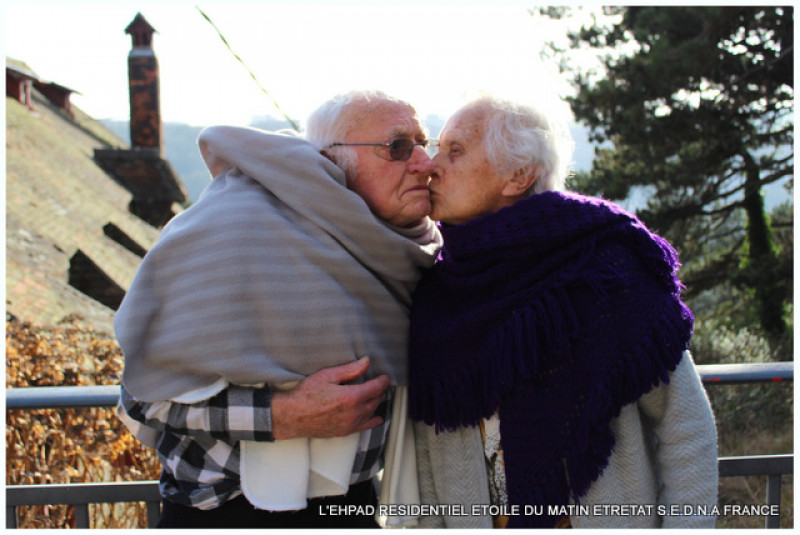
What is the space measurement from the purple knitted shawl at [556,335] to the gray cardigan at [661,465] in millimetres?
59

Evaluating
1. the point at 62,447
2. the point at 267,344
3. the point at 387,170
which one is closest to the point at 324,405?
the point at 267,344

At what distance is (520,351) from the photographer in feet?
6.45

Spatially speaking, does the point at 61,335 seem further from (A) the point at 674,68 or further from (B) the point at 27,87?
(B) the point at 27,87

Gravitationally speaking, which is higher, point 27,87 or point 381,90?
point 27,87

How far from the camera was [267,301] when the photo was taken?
2.00 meters

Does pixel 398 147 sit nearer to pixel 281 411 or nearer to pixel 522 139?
pixel 522 139

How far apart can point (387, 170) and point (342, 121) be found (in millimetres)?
215

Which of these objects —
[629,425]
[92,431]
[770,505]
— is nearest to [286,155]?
[629,425]

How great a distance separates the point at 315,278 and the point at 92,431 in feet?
8.31

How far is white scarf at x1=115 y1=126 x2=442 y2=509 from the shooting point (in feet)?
6.53

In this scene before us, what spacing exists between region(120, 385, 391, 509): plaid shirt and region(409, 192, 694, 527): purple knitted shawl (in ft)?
0.92

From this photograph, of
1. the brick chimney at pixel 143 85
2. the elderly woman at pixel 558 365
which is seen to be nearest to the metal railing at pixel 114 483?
the elderly woman at pixel 558 365

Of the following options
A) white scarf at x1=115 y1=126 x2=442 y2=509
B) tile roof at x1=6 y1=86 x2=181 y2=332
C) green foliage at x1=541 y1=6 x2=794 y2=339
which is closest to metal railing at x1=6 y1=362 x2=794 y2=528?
white scarf at x1=115 y1=126 x2=442 y2=509

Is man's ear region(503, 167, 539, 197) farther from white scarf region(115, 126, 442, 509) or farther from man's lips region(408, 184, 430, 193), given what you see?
white scarf region(115, 126, 442, 509)
